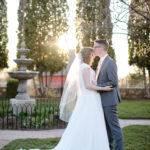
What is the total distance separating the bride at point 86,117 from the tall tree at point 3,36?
15707 mm

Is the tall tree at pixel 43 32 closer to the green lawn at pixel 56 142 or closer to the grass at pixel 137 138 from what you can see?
the grass at pixel 137 138

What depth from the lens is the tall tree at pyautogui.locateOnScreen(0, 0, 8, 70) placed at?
18.9m

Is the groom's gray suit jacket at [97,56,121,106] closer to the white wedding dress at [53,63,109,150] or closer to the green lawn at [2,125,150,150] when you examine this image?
the white wedding dress at [53,63,109,150]

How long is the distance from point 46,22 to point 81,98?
1449cm

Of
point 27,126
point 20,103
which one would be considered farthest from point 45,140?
point 20,103

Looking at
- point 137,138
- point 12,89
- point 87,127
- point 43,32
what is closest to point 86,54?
point 87,127

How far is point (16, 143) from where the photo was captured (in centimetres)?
517

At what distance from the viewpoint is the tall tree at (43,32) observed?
57.7 feet

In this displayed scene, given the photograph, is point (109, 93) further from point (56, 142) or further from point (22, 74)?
point (22, 74)

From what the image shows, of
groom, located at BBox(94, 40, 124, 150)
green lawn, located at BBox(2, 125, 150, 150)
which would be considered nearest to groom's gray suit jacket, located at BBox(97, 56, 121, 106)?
groom, located at BBox(94, 40, 124, 150)

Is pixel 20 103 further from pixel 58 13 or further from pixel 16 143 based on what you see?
pixel 58 13

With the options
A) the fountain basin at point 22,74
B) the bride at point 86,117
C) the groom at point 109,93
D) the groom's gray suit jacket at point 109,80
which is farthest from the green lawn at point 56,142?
the fountain basin at point 22,74

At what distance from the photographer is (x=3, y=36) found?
1933 cm

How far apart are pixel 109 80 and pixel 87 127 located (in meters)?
0.96
